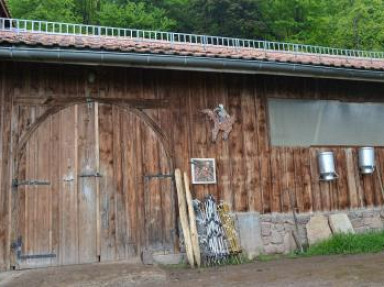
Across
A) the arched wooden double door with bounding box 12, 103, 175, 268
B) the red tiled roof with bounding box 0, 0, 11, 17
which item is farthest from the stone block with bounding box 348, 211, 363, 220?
the red tiled roof with bounding box 0, 0, 11, 17

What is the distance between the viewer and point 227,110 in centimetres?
850

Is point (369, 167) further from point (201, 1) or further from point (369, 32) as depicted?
point (201, 1)

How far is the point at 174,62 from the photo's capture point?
7.29 m

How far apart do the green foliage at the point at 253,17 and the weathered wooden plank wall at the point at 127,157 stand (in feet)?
50.0

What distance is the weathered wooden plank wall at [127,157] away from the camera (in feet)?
23.7

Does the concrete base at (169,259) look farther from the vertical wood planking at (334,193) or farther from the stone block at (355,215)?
the stone block at (355,215)

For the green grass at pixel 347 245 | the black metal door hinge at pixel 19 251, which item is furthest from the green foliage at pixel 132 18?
the black metal door hinge at pixel 19 251

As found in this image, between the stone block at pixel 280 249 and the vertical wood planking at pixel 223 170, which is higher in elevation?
the vertical wood planking at pixel 223 170

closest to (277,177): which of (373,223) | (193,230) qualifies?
(193,230)

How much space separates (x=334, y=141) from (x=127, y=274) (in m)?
5.15

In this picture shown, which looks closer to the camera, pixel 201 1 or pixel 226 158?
pixel 226 158

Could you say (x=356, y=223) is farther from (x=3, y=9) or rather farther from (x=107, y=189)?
(x=3, y=9)

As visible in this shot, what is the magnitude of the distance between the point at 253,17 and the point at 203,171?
1744 cm

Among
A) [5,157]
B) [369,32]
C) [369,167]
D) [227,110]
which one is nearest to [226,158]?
[227,110]
